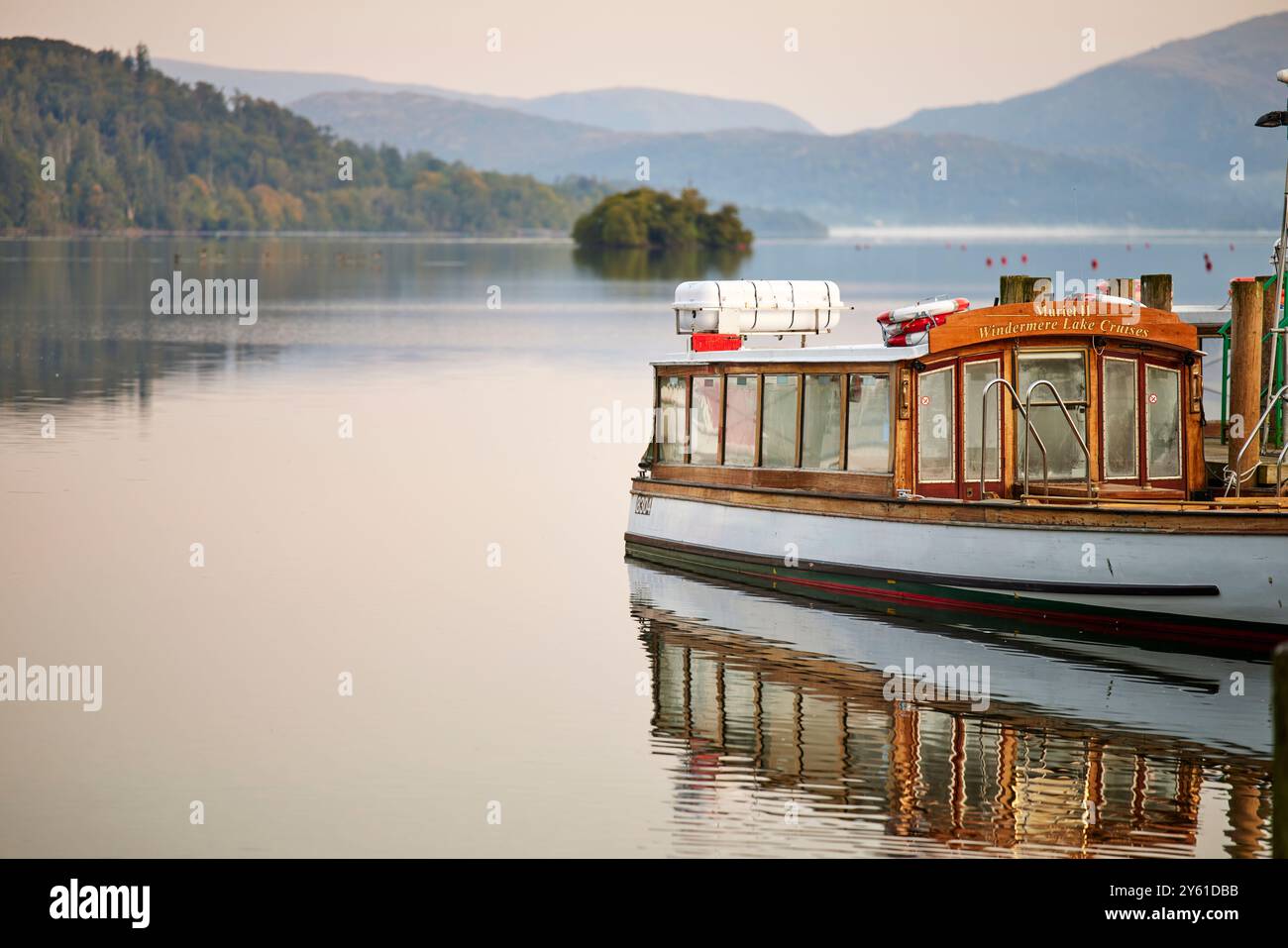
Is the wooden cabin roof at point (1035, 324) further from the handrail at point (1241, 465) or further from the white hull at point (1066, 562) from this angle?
the white hull at point (1066, 562)

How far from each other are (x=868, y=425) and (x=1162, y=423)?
Result: 3499 mm

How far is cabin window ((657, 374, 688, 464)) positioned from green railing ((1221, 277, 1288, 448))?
7081mm

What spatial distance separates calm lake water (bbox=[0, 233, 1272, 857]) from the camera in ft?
51.6

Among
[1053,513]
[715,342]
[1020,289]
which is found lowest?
[1053,513]

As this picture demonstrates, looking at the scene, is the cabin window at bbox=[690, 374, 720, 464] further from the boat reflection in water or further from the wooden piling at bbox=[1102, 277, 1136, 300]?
the wooden piling at bbox=[1102, 277, 1136, 300]

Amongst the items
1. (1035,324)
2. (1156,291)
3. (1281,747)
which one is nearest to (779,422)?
(1035,324)

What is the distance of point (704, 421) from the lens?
26594 mm

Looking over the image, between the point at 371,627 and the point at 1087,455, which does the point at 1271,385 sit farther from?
the point at 371,627

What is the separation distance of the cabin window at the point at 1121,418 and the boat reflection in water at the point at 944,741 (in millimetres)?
2613

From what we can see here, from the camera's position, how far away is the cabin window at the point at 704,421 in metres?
26.4

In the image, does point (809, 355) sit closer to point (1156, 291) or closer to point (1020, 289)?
point (1020, 289)

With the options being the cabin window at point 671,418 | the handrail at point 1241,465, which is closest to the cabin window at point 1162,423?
the handrail at point 1241,465
